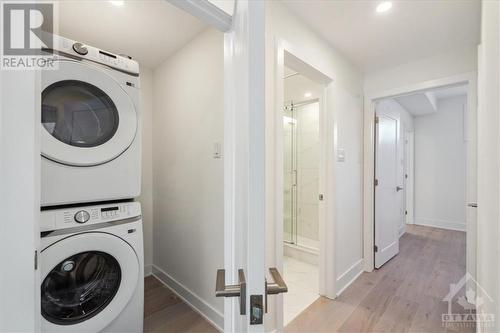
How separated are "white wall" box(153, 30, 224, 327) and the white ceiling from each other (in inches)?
5.1

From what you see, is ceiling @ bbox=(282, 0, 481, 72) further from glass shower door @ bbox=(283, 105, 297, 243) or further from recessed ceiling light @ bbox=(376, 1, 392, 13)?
glass shower door @ bbox=(283, 105, 297, 243)

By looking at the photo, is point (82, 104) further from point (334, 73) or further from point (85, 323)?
point (334, 73)

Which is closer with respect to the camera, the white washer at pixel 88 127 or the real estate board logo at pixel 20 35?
the real estate board logo at pixel 20 35

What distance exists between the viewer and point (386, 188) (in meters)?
2.85

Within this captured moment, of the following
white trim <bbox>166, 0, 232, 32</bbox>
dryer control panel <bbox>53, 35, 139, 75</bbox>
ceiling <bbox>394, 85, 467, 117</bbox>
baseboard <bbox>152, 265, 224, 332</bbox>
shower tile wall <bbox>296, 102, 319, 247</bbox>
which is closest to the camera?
white trim <bbox>166, 0, 232, 32</bbox>

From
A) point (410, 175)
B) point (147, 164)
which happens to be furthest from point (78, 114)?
point (410, 175)

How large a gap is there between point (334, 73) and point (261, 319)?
7.27 feet

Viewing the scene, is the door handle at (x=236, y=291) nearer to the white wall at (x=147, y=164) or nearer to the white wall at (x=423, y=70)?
the white wall at (x=147, y=164)

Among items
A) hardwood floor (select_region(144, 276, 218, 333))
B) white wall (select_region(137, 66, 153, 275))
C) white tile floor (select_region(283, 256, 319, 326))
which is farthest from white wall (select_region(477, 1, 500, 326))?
white wall (select_region(137, 66, 153, 275))

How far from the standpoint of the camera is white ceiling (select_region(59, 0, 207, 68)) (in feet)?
5.17

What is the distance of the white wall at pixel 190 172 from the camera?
1.65 meters

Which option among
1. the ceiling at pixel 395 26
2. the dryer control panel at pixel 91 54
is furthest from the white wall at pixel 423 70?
the dryer control panel at pixel 91 54

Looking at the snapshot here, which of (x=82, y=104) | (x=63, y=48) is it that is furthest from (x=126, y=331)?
(x=63, y=48)

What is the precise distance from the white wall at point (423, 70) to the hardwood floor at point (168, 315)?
2.96 metres
